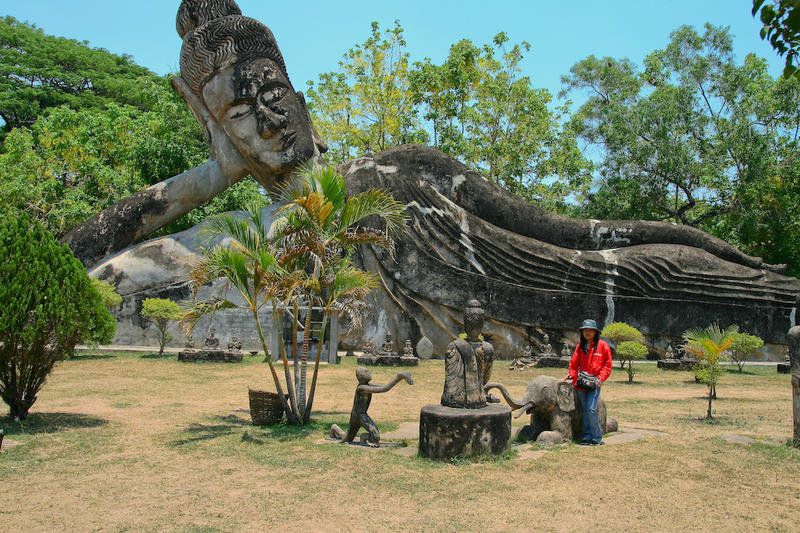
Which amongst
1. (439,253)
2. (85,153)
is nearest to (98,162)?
(85,153)

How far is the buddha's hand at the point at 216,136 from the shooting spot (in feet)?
48.5

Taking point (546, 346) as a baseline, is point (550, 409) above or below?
below

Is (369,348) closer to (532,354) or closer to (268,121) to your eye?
(532,354)

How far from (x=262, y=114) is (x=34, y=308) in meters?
7.65

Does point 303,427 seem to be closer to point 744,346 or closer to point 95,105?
point 744,346

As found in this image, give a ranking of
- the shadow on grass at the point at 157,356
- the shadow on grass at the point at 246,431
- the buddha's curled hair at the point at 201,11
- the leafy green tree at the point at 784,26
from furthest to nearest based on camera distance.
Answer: the buddha's curled hair at the point at 201,11, the shadow on grass at the point at 157,356, the shadow on grass at the point at 246,431, the leafy green tree at the point at 784,26

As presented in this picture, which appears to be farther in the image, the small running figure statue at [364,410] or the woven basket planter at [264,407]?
the woven basket planter at [264,407]

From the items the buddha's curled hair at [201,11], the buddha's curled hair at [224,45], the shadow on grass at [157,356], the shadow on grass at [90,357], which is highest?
the buddha's curled hair at [201,11]

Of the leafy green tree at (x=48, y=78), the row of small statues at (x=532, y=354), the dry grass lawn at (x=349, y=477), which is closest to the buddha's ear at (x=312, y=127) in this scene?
the row of small statues at (x=532, y=354)

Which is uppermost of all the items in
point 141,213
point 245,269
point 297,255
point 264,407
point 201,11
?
point 201,11

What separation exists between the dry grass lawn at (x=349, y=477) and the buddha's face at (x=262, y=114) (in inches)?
263

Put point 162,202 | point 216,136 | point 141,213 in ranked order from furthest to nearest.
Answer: point 162,202 < point 141,213 < point 216,136

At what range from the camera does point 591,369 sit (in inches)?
270

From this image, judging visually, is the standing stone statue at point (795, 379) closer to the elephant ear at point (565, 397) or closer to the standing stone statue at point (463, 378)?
the elephant ear at point (565, 397)
